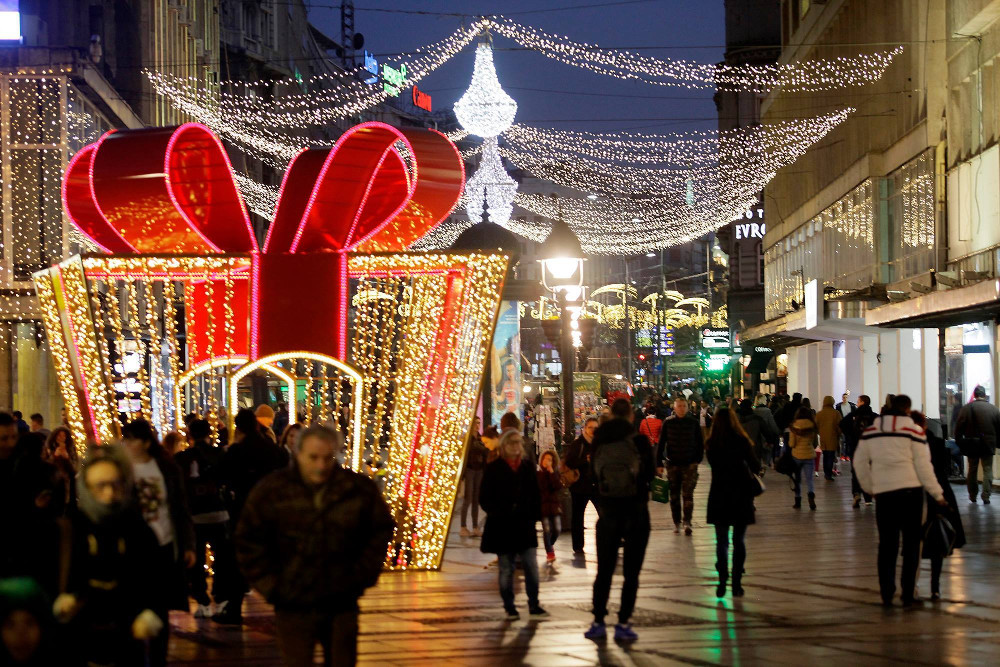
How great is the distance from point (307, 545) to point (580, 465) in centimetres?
1118

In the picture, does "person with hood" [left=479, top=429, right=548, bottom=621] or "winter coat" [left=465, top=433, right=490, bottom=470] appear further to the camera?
"winter coat" [left=465, top=433, right=490, bottom=470]

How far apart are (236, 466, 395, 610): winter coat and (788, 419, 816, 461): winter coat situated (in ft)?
53.8

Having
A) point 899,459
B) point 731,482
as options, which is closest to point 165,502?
point 731,482

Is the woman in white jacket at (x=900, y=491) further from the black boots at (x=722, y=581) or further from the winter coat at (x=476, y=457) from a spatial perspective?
the winter coat at (x=476, y=457)

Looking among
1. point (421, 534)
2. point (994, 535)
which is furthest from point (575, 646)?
point (994, 535)

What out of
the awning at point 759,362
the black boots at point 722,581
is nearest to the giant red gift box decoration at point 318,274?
the black boots at point 722,581

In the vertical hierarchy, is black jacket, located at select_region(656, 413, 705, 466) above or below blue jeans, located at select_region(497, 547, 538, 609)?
above

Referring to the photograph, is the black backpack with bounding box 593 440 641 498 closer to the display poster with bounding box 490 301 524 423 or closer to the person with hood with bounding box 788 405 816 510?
the person with hood with bounding box 788 405 816 510

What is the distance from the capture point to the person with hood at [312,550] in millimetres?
6754

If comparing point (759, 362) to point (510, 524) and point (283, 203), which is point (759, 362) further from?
point (510, 524)

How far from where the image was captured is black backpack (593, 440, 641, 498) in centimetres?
1105

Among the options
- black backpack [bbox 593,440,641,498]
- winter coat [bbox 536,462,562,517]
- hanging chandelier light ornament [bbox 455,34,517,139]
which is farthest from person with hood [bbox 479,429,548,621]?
hanging chandelier light ornament [bbox 455,34,517,139]

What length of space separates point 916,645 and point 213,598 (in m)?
5.58

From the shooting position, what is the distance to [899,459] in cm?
1215
